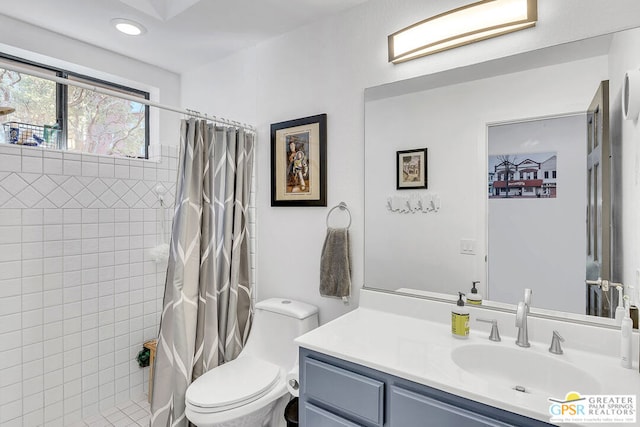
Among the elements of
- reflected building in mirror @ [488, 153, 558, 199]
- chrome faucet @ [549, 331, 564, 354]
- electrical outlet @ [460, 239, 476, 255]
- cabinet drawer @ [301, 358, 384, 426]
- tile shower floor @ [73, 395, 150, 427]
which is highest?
reflected building in mirror @ [488, 153, 558, 199]

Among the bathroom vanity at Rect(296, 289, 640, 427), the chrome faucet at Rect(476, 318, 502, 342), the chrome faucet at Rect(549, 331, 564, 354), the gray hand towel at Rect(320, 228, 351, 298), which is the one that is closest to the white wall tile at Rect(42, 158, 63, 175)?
the gray hand towel at Rect(320, 228, 351, 298)

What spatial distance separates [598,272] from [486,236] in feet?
1.32

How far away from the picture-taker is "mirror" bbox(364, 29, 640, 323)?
1.28m

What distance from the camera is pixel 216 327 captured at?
202cm

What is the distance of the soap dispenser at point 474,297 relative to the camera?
1512mm

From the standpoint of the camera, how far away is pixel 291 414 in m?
1.76

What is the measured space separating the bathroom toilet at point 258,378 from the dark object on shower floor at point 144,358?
0.86 m

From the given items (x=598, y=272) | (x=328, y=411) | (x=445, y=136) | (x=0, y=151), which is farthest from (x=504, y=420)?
(x=0, y=151)

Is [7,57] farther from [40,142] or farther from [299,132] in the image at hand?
[299,132]

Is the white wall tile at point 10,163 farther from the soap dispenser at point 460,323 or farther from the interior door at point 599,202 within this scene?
the interior door at point 599,202

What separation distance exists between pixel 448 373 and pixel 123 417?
85.2 inches

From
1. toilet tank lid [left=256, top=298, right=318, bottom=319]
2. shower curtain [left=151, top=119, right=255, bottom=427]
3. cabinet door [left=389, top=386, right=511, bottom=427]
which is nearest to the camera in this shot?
cabinet door [left=389, top=386, right=511, bottom=427]

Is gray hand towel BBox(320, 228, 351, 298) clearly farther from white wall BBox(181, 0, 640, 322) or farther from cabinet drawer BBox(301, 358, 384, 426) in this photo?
cabinet drawer BBox(301, 358, 384, 426)

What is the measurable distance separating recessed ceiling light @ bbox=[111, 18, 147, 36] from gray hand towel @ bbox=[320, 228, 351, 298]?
1.73m
